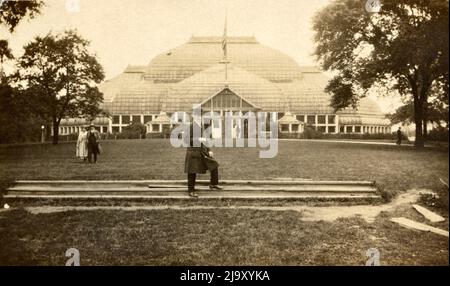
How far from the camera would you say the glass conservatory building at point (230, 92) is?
50188mm

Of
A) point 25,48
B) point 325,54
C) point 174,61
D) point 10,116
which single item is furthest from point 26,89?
point 174,61

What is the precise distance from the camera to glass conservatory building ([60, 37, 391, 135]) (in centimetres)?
5019

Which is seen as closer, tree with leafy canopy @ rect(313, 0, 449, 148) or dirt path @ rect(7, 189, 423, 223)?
dirt path @ rect(7, 189, 423, 223)

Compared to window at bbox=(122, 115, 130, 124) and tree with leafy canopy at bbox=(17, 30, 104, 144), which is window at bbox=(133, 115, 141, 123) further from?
tree with leafy canopy at bbox=(17, 30, 104, 144)

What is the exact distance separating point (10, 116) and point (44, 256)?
214 inches

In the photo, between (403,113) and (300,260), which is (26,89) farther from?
(403,113)

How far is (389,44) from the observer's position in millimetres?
14164

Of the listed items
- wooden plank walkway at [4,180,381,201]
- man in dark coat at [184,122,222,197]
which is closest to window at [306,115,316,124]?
man in dark coat at [184,122,222,197]

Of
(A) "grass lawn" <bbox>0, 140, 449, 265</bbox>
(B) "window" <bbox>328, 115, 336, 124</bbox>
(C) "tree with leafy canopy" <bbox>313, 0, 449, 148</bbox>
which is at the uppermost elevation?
(C) "tree with leafy canopy" <bbox>313, 0, 449, 148</bbox>

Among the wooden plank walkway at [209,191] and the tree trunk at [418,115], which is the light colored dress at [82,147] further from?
the tree trunk at [418,115]

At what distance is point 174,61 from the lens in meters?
64.9

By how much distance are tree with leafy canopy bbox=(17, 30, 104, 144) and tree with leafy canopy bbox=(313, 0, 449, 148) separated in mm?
6714

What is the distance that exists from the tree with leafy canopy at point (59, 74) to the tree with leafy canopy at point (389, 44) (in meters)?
6.71

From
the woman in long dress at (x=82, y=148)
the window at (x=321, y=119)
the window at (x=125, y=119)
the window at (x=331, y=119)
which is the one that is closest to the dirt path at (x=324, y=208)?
the woman in long dress at (x=82, y=148)
